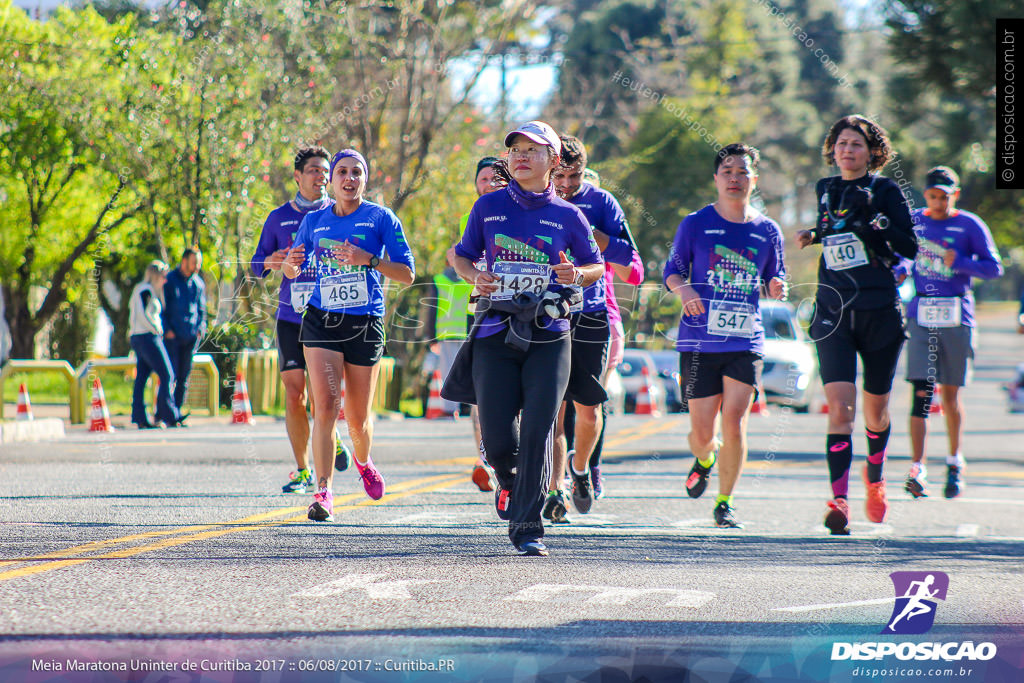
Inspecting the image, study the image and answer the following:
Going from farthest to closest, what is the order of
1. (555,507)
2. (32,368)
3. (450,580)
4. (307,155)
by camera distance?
(32,368), (307,155), (555,507), (450,580)

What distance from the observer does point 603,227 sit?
779 centimetres

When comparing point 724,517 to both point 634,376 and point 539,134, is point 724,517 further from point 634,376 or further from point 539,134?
point 634,376

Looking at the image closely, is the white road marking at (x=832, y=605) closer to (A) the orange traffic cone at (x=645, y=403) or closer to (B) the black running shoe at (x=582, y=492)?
(B) the black running shoe at (x=582, y=492)

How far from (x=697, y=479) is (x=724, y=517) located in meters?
0.70

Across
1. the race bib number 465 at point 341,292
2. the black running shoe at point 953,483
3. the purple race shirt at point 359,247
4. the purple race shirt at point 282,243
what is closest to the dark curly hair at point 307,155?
the purple race shirt at point 282,243

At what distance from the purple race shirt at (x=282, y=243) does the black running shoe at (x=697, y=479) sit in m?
2.61

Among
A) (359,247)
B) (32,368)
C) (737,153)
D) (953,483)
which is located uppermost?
(737,153)

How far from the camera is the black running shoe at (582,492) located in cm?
817

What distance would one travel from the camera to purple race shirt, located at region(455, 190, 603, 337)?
6.50 m

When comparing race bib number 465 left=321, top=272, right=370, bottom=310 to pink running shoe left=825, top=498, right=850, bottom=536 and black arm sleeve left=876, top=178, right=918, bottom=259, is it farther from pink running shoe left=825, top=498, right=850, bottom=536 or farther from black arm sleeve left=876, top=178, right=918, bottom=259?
black arm sleeve left=876, top=178, right=918, bottom=259

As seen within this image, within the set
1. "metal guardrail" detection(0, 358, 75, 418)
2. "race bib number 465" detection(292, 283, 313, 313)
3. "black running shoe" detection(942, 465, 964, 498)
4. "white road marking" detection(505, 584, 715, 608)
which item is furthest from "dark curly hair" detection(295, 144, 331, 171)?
"metal guardrail" detection(0, 358, 75, 418)

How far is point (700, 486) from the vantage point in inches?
345

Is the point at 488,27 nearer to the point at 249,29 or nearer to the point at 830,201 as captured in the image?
the point at 249,29

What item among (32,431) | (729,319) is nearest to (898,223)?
(729,319)
